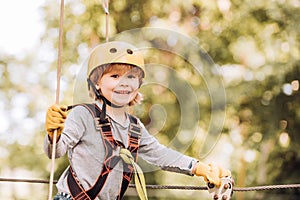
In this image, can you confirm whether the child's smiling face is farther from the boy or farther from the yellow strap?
the yellow strap

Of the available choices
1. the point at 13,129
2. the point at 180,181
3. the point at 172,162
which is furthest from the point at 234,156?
the point at 172,162

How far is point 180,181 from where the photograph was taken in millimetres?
4602

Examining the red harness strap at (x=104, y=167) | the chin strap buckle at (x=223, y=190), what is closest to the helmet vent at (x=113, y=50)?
the red harness strap at (x=104, y=167)

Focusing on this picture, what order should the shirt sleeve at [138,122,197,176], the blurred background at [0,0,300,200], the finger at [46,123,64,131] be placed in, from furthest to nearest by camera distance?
1. the blurred background at [0,0,300,200]
2. the shirt sleeve at [138,122,197,176]
3. the finger at [46,123,64,131]

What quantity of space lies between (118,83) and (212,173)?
284 millimetres

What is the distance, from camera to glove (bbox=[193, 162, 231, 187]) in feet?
4.56

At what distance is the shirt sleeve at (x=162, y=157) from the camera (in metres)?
1.43

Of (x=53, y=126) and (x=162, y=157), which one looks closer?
(x=53, y=126)

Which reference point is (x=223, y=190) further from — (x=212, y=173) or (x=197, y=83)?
(x=197, y=83)

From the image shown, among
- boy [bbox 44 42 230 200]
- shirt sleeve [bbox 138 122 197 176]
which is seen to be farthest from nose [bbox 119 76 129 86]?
shirt sleeve [bbox 138 122 197 176]

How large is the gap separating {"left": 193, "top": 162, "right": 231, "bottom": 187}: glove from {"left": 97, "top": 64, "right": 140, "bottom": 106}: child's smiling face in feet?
0.73

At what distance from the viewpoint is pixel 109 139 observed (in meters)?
1.37

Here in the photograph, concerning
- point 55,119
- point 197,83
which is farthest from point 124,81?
point 197,83

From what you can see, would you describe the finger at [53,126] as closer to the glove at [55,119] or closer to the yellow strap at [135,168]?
the glove at [55,119]
